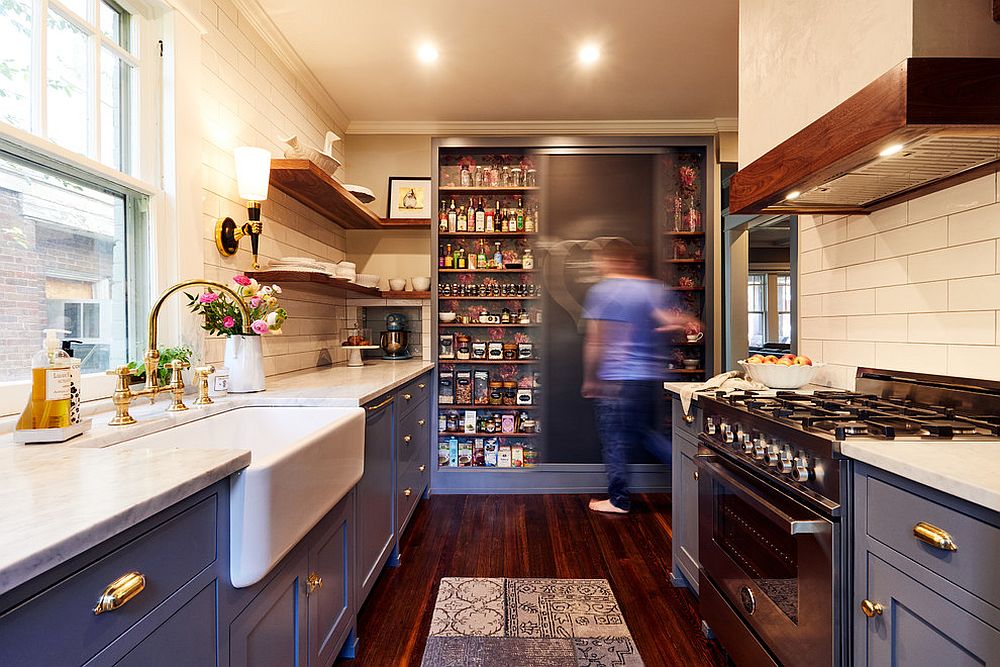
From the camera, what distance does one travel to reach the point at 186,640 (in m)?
0.85

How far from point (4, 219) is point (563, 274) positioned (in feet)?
9.45

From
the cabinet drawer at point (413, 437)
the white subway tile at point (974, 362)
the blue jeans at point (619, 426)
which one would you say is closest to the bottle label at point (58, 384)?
the cabinet drawer at point (413, 437)

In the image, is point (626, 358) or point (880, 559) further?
point (626, 358)

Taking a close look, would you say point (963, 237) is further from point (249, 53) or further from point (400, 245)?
point (400, 245)

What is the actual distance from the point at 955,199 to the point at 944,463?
1.05 metres


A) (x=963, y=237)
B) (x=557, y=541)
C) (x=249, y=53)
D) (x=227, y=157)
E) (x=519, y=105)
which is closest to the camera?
(x=963, y=237)

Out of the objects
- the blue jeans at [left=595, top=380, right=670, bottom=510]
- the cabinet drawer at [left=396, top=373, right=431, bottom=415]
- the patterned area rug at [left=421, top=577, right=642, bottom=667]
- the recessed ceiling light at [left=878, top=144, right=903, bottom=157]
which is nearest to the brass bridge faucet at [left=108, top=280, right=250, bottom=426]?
the cabinet drawer at [left=396, top=373, right=431, bottom=415]

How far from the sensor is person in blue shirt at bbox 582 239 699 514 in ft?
10.6

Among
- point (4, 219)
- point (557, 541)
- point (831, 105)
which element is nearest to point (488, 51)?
point (831, 105)

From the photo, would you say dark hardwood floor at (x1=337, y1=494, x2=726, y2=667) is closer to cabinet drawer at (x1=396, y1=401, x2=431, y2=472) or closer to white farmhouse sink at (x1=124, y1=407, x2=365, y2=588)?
cabinet drawer at (x1=396, y1=401, x2=431, y2=472)

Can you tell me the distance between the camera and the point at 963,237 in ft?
4.98

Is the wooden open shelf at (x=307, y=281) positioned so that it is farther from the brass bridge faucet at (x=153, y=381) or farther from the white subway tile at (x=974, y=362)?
the white subway tile at (x=974, y=362)

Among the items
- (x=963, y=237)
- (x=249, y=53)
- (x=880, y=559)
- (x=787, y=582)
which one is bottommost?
(x=787, y=582)

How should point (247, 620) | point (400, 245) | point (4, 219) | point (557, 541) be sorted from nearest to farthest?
point (247, 620)
point (4, 219)
point (557, 541)
point (400, 245)
